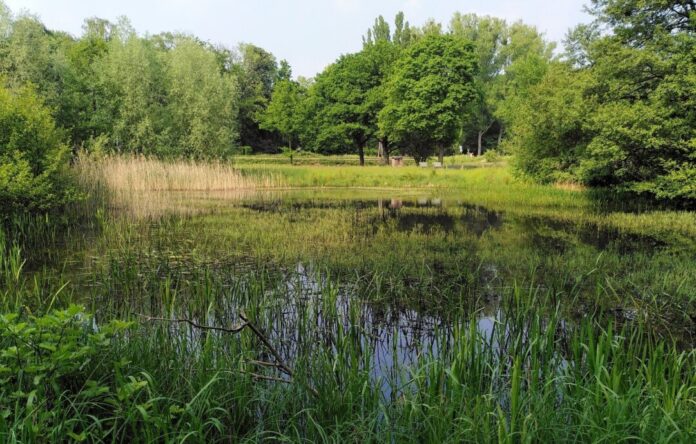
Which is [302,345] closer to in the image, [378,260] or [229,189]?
[378,260]

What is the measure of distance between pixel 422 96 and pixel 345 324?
35.0 metres

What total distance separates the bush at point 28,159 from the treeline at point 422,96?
179 millimetres

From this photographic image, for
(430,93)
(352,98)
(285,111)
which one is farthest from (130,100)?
(285,111)

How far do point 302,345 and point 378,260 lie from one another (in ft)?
12.7

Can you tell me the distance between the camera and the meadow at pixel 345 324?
2.89 metres

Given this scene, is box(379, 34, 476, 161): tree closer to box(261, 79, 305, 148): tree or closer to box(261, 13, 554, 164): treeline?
box(261, 13, 554, 164): treeline

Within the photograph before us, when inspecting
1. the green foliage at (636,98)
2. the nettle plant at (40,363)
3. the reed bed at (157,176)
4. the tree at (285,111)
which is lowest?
the nettle plant at (40,363)

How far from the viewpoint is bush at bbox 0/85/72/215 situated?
10883mm

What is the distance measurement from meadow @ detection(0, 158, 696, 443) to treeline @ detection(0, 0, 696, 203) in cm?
265

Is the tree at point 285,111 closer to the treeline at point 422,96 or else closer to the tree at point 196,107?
the treeline at point 422,96

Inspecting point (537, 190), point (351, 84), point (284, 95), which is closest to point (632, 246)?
point (537, 190)

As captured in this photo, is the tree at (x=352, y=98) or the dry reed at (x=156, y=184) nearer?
the dry reed at (x=156, y=184)

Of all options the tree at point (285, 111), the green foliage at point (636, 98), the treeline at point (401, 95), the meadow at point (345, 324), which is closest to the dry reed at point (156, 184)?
the meadow at point (345, 324)

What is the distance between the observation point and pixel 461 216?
16.5 m
